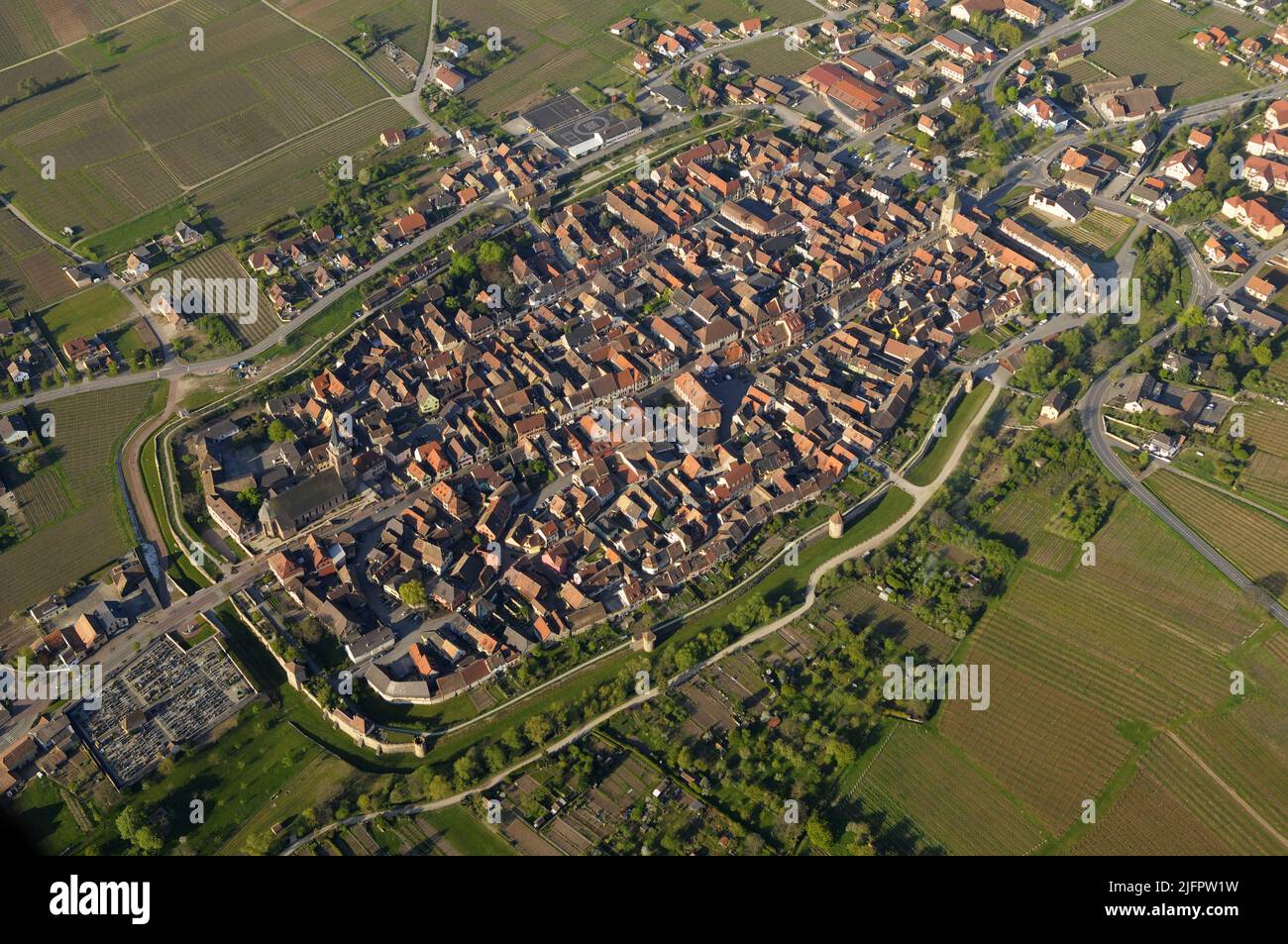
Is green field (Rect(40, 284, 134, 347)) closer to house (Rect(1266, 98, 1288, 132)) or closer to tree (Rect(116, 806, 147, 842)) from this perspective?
tree (Rect(116, 806, 147, 842))

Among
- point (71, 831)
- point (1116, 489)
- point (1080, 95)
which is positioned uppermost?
point (1080, 95)

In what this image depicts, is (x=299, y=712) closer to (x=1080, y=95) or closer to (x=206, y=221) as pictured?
(x=206, y=221)

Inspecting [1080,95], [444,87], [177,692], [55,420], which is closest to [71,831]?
[177,692]

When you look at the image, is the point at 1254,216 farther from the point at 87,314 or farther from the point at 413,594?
the point at 87,314

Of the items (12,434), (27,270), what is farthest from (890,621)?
(27,270)

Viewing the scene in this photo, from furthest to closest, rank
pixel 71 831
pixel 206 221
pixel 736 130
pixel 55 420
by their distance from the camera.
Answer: pixel 736 130, pixel 206 221, pixel 55 420, pixel 71 831

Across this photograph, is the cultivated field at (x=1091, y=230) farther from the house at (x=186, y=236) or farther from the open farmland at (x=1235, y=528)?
the house at (x=186, y=236)
